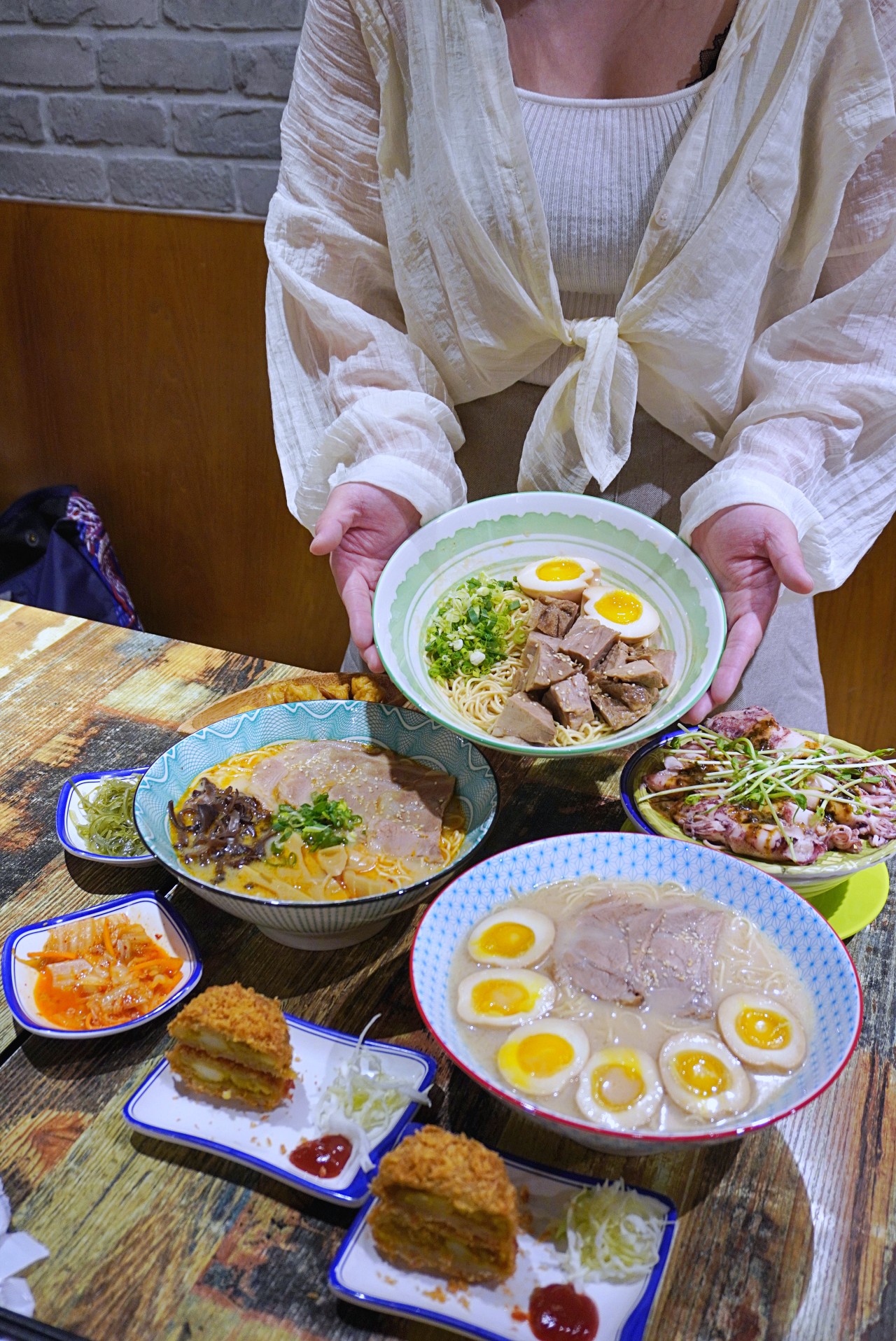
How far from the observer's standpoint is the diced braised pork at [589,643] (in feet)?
5.13

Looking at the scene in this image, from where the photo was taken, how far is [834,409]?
1.72 meters

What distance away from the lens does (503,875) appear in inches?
48.8

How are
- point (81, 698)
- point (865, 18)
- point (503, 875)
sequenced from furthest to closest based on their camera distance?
point (81, 698) < point (865, 18) < point (503, 875)

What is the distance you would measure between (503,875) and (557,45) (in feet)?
4.78

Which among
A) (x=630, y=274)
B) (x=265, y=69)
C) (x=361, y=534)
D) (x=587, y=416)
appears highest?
(x=265, y=69)

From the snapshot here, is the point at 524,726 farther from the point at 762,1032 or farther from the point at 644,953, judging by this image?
the point at 762,1032

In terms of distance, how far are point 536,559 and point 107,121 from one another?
109 inches

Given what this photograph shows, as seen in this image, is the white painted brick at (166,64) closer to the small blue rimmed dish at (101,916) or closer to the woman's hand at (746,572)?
the woman's hand at (746,572)

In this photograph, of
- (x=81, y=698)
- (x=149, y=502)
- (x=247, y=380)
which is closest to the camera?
(x=81, y=698)

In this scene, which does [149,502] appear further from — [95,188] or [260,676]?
[260,676]

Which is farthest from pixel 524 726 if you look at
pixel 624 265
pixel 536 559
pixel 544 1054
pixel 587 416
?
pixel 624 265

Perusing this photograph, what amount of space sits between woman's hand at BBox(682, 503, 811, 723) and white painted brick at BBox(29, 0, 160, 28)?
2.81 meters

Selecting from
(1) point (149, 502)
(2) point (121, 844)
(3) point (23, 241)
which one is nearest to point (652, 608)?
(2) point (121, 844)

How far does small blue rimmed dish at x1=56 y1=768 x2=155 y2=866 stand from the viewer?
1480mm
